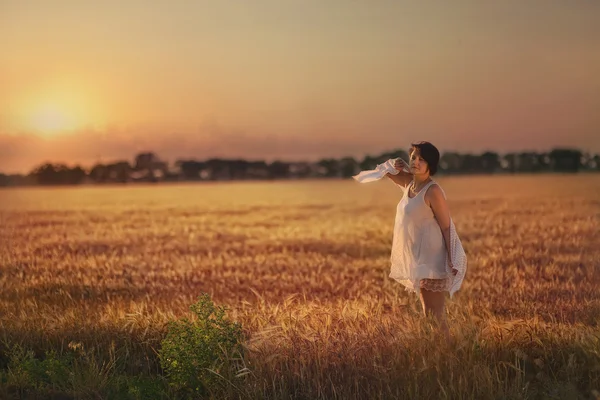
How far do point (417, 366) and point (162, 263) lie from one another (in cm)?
715

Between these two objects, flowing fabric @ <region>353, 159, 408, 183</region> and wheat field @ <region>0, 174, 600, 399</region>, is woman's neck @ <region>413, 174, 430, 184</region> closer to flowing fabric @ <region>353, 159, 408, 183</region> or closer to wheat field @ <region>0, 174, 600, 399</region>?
flowing fabric @ <region>353, 159, 408, 183</region>

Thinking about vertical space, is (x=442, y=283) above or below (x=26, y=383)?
above

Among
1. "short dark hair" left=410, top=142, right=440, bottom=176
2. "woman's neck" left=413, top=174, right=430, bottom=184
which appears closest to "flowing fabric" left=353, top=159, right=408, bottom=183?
"woman's neck" left=413, top=174, right=430, bottom=184

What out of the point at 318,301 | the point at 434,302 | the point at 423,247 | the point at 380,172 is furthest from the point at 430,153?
the point at 318,301

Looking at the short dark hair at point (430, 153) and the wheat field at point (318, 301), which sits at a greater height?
the short dark hair at point (430, 153)

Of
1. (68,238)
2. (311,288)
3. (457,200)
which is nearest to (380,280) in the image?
(311,288)

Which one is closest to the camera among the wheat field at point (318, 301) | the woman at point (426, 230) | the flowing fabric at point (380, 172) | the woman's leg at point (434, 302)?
the wheat field at point (318, 301)

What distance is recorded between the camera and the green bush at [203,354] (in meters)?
5.58

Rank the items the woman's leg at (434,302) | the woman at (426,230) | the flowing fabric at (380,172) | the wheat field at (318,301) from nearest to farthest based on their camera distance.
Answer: the wheat field at (318,301), the woman at (426,230), the woman's leg at (434,302), the flowing fabric at (380,172)

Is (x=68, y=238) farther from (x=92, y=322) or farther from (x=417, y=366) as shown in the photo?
(x=417, y=366)

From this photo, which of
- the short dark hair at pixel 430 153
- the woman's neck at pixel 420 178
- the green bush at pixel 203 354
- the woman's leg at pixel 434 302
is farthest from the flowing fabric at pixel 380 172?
the green bush at pixel 203 354

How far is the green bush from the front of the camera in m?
5.58

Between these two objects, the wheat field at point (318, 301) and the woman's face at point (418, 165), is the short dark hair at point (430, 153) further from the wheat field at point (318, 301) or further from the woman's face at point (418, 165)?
the wheat field at point (318, 301)

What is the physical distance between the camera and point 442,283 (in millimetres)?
5953
